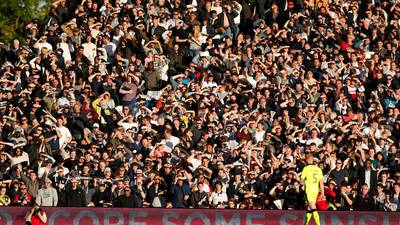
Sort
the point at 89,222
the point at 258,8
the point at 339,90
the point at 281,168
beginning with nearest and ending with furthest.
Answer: the point at 89,222
the point at 281,168
the point at 339,90
the point at 258,8

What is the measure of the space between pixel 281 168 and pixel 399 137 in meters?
3.85

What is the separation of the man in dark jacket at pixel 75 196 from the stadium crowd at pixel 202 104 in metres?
0.05

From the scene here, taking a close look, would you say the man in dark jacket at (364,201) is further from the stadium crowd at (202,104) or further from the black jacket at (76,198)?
the black jacket at (76,198)

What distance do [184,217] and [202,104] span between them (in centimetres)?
531

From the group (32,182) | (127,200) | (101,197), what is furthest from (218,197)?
(32,182)

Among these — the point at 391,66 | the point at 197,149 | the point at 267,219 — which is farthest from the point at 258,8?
the point at 267,219

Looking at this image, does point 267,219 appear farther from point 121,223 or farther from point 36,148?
point 36,148

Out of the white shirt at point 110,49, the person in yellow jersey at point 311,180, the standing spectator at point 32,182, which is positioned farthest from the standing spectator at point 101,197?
the white shirt at point 110,49

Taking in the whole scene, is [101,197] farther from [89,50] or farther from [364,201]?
[364,201]

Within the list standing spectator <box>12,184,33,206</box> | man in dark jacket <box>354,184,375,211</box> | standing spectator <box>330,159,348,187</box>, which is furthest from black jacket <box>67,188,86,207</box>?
man in dark jacket <box>354,184,375,211</box>

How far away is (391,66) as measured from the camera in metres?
38.0

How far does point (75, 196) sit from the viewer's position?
3250cm

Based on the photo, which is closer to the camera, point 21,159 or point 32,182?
point 32,182

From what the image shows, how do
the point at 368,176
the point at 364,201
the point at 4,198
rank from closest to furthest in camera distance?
the point at 4,198
the point at 364,201
the point at 368,176
